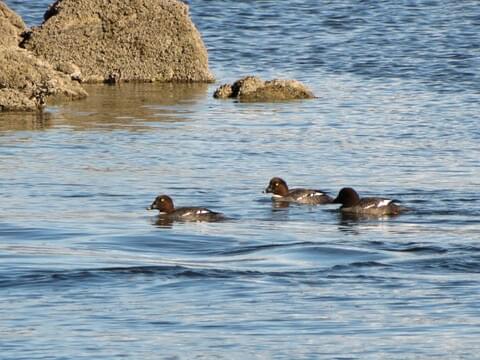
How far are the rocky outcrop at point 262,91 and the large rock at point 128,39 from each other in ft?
5.78

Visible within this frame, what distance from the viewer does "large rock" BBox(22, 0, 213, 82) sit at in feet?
85.5

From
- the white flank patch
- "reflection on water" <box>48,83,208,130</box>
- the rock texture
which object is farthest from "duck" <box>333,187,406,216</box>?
the rock texture

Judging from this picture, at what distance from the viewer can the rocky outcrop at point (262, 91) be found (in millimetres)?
24328

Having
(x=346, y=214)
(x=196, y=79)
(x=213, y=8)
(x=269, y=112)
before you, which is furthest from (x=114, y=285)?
(x=213, y=8)

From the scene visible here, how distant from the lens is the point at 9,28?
25.9 metres

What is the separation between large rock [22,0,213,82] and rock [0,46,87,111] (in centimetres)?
279

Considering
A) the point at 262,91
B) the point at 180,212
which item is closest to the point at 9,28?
the point at 262,91

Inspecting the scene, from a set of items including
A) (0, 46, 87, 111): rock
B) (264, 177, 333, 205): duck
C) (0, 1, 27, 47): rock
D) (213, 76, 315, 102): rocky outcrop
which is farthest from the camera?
(0, 1, 27, 47): rock

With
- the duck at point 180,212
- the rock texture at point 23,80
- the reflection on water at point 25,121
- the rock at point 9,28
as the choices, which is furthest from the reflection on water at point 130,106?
the duck at point 180,212

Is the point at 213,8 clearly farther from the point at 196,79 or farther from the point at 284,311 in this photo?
the point at 284,311

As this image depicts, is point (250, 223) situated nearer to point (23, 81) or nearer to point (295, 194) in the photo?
point (295, 194)

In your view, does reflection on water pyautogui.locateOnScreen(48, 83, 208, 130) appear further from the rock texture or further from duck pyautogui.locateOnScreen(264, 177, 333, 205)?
duck pyautogui.locateOnScreen(264, 177, 333, 205)

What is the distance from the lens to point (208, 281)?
12.7m

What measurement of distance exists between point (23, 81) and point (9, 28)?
10.6 ft
